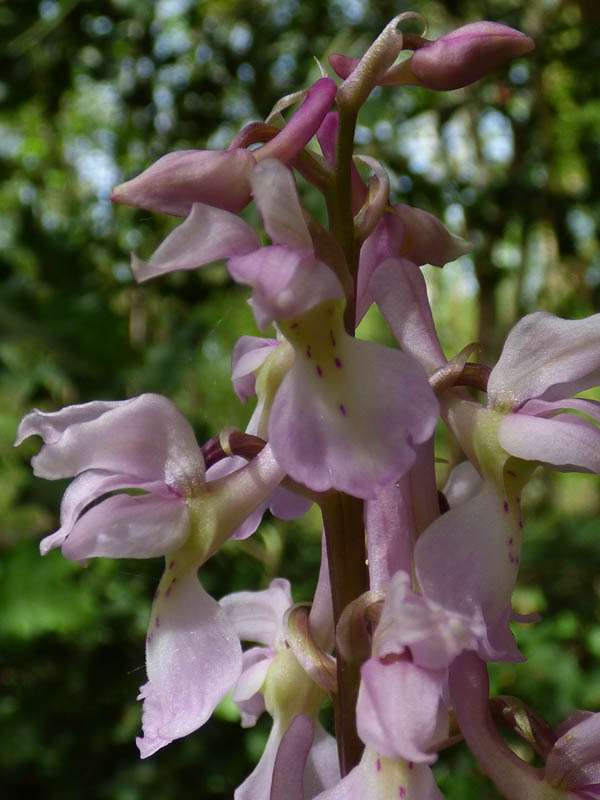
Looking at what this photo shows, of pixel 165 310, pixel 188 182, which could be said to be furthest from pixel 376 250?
pixel 165 310

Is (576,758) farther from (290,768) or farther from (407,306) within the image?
(407,306)

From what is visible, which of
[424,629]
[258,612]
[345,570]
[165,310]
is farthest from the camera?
[165,310]

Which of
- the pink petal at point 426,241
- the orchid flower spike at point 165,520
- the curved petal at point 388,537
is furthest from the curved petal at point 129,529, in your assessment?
the pink petal at point 426,241

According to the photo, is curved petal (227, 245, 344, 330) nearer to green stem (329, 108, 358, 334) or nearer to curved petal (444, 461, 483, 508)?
green stem (329, 108, 358, 334)

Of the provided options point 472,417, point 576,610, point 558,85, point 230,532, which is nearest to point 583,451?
point 472,417

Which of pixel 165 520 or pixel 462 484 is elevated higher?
pixel 165 520
